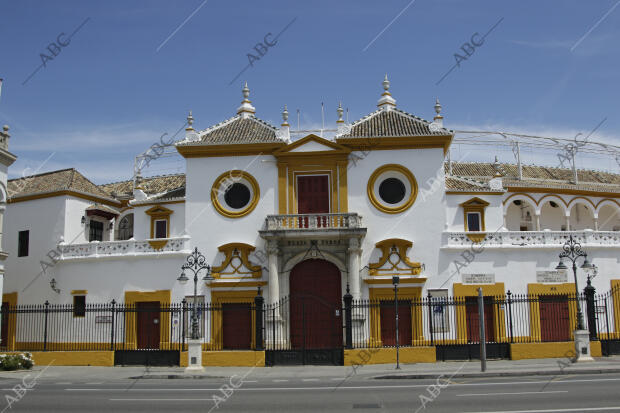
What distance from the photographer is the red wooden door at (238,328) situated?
28938mm

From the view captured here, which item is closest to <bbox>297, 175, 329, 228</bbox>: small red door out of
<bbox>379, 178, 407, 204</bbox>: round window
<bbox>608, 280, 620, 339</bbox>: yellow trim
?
<bbox>379, 178, 407, 204</bbox>: round window

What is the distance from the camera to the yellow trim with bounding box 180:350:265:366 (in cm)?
2316

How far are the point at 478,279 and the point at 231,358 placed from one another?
40.1 feet

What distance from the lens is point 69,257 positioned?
1225 inches

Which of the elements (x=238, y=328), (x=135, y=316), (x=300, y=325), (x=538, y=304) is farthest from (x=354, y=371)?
(x=135, y=316)

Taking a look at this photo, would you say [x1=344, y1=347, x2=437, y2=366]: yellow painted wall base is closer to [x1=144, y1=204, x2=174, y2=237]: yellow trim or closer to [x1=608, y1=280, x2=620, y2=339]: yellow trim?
[x1=608, y1=280, x2=620, y2=339]: yellow trim

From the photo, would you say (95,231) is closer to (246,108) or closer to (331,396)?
(246,108)

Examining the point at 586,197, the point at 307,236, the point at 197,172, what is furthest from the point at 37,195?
the point at 586,197

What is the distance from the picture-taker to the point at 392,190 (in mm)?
30203

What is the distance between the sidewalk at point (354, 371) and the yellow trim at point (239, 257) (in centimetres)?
685

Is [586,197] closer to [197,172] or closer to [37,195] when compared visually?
[197,172]

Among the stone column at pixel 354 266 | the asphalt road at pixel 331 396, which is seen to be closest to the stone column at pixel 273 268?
the stone column at pixel 354 266

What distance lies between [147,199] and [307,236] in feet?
30.2

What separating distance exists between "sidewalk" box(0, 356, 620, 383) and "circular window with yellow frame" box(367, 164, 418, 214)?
9.05 meters
